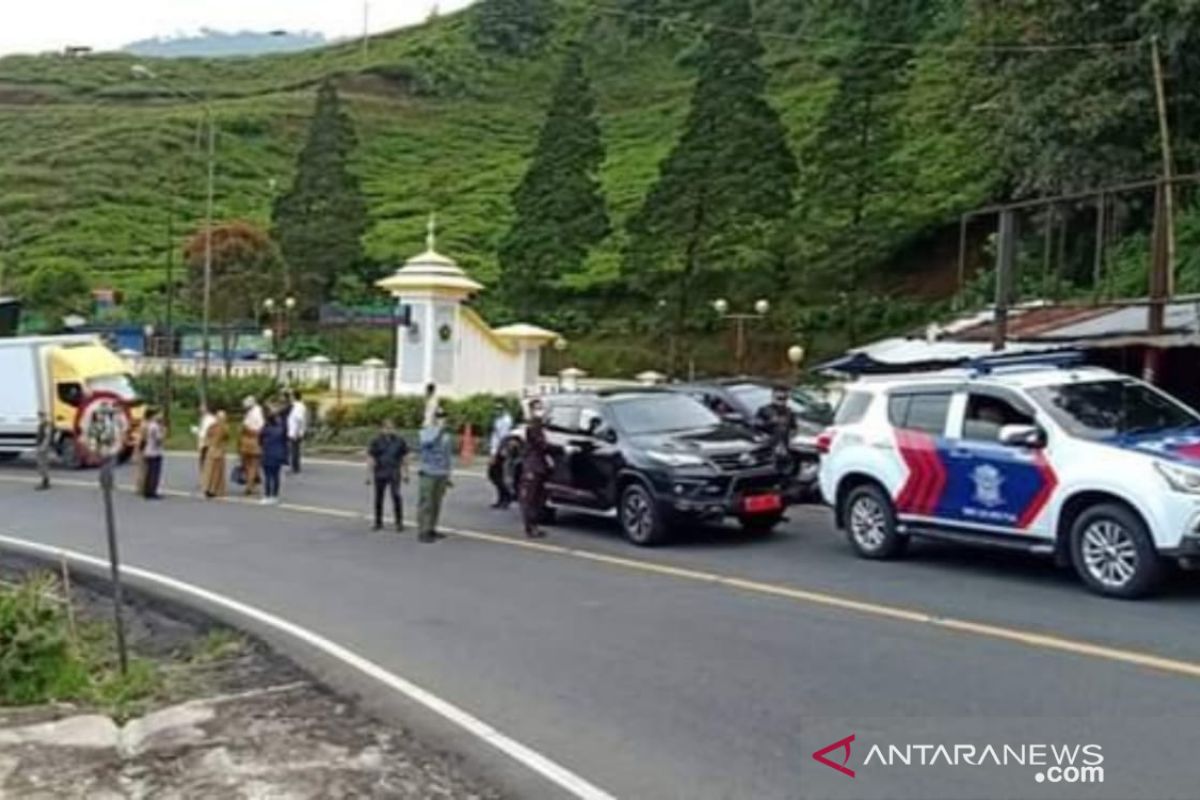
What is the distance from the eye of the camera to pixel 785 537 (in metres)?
17.0

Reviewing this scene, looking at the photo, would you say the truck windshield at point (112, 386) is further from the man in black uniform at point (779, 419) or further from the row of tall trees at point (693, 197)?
the row of tall trees at point (693, 197)

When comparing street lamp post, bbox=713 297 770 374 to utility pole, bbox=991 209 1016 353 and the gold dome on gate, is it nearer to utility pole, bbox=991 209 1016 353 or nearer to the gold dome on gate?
the gold dome on gate

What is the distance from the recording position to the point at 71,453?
109 ft

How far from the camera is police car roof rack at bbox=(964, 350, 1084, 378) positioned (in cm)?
1442

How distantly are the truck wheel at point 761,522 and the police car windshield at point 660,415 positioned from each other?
1.33 metres

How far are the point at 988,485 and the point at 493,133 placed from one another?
79913 mm

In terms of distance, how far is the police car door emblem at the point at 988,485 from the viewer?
1335cm

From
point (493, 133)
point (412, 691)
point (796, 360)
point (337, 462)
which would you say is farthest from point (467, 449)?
point (493, 133)

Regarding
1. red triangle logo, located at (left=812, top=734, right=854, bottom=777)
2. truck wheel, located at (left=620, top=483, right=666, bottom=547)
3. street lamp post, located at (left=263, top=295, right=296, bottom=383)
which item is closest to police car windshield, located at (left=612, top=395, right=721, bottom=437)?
truck wheel, located at (left=620, top=483, right=666, bottom=547)

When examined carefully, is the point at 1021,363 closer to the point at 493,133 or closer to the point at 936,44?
the point at 936,44

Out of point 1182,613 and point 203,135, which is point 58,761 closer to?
point 1182,613

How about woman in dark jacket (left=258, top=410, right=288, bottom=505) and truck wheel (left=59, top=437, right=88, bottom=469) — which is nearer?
woman in dark jacket (left=258, top=410, right=288, bottom=505)

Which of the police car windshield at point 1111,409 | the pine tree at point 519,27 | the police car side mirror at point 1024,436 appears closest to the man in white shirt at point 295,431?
the police car side mirror at point 1024,436

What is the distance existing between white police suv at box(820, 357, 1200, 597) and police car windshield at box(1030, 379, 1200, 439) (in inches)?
0.7
